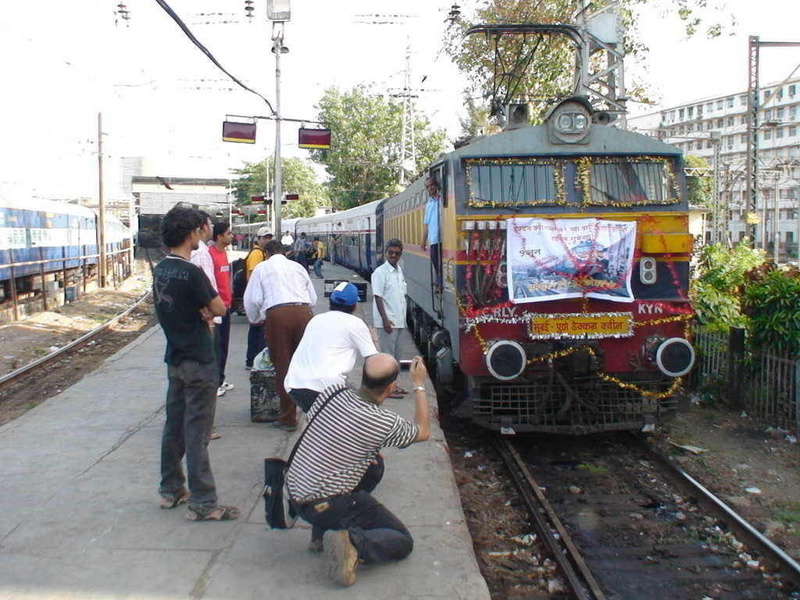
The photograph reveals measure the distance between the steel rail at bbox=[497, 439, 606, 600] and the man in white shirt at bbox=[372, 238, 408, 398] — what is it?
2.03m

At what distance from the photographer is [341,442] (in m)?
4.20

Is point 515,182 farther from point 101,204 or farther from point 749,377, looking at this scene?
point 101,204

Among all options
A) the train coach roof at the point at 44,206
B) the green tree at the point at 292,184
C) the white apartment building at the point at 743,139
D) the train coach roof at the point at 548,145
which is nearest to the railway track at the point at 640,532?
the train coach roof at the point at 548,145

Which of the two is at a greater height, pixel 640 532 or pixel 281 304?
pixel 281 304

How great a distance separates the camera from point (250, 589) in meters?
4.12

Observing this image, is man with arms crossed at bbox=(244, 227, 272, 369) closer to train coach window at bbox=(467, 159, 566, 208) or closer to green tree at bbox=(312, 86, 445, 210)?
train coach window at bbox=(467, 159, 566, 208)

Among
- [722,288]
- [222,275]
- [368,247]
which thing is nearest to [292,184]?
[368,247]

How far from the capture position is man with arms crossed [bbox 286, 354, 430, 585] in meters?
4.19

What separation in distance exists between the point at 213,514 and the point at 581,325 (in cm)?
389

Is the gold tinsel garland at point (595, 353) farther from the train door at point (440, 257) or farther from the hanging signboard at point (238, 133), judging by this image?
the hanging signboard at point (238, 133)

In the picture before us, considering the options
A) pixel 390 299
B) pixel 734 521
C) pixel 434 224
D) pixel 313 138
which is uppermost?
pixel 313 138

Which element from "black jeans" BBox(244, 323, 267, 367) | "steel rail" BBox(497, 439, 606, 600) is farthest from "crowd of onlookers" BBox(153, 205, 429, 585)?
"black jeans" BBox(244, 323, 267, 367)

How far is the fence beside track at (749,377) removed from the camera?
342 inches

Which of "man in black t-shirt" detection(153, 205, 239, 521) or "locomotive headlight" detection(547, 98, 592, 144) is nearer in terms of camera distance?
→ "man in black t-shirt" detection(153, 205, 239, 521)
